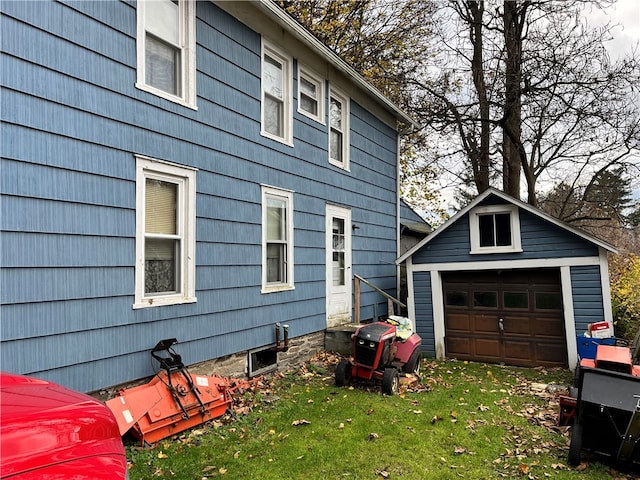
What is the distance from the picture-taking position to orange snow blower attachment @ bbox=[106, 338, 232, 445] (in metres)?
4.37

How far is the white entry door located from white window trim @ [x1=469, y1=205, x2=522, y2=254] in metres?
2.91

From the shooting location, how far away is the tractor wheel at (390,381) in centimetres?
647

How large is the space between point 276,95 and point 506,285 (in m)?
6.58

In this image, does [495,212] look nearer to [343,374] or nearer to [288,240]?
[288,240]

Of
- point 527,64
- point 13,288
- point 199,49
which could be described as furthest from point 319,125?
point 527,64

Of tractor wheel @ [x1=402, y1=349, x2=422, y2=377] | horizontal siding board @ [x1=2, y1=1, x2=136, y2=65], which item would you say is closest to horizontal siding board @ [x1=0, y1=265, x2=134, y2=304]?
horizontal siding board @ [x1=2, y1=1, x2=136, y2=65]

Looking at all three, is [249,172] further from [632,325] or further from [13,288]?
[632,325]

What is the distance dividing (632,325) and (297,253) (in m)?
8.21

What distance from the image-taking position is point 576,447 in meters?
4.40

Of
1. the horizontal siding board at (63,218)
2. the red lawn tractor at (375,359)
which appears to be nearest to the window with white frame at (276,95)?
the horizontal siding board at (63,218)

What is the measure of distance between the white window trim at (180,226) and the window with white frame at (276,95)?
2093 mm

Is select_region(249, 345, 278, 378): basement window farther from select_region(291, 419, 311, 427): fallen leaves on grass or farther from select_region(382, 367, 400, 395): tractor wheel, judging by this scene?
select_region(382, 367, 400, 395): tractor wheel

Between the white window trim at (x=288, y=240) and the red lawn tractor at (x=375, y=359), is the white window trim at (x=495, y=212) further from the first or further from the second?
the white window trim at (x=288, y=240)

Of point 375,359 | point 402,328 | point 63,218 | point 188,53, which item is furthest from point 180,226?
point 402,328
